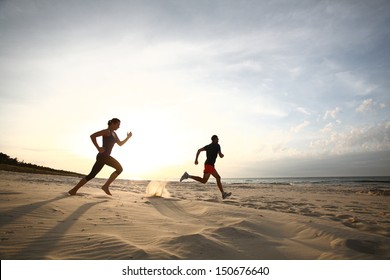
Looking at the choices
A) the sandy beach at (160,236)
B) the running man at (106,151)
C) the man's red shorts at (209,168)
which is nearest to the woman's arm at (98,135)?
the running man at (106,151)

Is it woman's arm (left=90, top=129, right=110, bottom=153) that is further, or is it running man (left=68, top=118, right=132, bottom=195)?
running man (left=68, top=118, right=132, bottom=195)

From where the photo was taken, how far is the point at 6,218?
3570mm

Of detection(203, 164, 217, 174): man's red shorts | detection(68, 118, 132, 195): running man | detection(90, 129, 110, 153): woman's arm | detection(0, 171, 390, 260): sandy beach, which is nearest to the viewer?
detection(0, 171, 390, 260): sandy beach

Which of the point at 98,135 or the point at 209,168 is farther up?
the point at 98,135

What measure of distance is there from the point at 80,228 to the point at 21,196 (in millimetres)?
2876

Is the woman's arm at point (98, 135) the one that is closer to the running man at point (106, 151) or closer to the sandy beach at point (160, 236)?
the running man at point (106, 151)

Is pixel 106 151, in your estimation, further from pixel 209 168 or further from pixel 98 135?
pixel 209 168

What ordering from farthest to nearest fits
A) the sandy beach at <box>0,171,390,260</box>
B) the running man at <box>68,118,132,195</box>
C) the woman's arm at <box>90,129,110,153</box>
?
the running man at <box>68,118,132,195</box> < the woman's arm at <box>90,129,110,153</box> < the sandy beach at <box>0,171,390,260</box>

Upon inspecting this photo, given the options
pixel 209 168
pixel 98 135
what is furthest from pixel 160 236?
pixel 209 168

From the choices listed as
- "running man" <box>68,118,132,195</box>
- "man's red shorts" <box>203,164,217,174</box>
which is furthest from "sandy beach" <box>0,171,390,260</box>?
"man's red shorts" <box>203,164,217,174</box>

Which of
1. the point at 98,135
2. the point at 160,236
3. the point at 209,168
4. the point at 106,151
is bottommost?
the point at 160,236

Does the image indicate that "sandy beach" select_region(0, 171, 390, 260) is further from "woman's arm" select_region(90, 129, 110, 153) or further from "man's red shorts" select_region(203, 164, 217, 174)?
"man's red shorts" select_region(203, 164, 217, 174)
